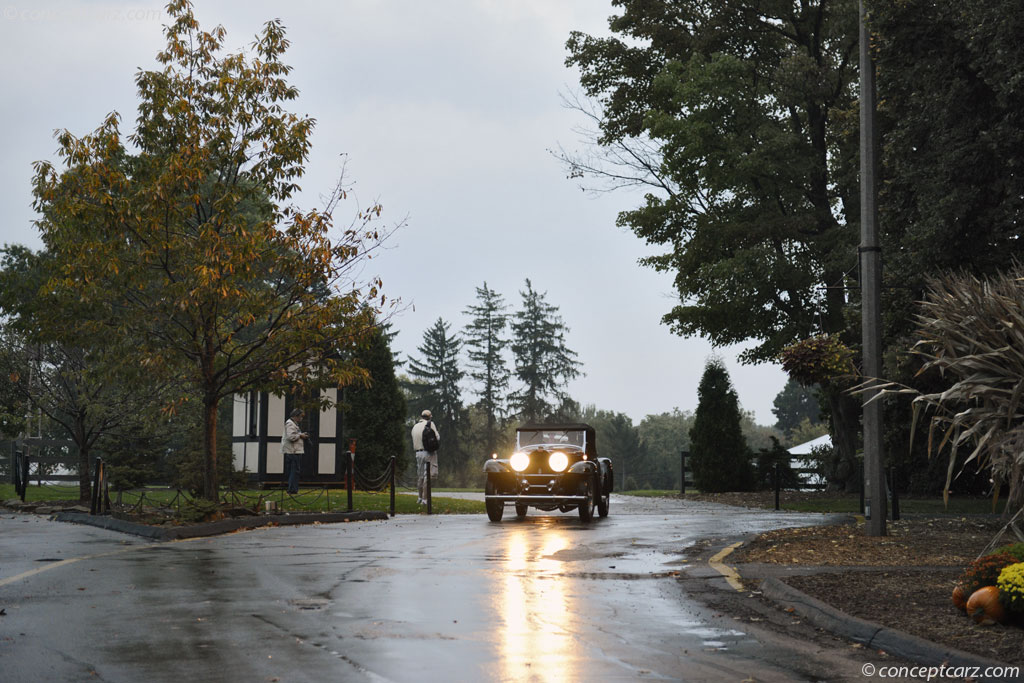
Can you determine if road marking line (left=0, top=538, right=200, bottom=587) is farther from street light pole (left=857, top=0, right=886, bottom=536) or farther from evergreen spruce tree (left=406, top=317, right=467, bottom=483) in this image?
evergreen spruce tree (left=406, top=317, right=467, bottom=483)

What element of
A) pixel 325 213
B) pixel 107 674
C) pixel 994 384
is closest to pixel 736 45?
pixel 325 213

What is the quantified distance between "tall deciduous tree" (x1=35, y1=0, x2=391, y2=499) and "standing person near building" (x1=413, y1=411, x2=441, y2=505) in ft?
13.2

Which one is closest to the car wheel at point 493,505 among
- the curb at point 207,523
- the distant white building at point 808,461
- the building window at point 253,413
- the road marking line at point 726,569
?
→ the curb at point 207,523

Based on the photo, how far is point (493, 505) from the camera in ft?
66.0

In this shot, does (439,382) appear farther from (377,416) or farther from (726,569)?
(726,569)

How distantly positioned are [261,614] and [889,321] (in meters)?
15.2

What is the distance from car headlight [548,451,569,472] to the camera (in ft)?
65.0

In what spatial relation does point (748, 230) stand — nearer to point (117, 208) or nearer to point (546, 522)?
point (546, 522)

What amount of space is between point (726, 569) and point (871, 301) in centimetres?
494

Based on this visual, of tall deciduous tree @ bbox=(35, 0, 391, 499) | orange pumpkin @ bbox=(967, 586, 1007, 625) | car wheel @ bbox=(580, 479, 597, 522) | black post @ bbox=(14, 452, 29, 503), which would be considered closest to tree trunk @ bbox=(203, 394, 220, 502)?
tall deciduous tree @ bbox=(35, 0, 391, 499)

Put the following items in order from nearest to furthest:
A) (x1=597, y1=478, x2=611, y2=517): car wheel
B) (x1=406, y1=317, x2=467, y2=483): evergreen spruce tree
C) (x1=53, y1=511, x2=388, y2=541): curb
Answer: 1. (x1=53, y1=511, x2=388, y2=541): curb
2. (x1=597, y1=478, x2=611, y2=517): car wheel
3. (x1=406, y1=317, x2=467, y2=483): evergreen spruce tree

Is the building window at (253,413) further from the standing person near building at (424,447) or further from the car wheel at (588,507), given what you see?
the car wheel at (588,507)

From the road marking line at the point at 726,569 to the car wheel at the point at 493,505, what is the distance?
5740 millimetres

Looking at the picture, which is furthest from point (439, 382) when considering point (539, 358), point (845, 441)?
point (845, 441)
